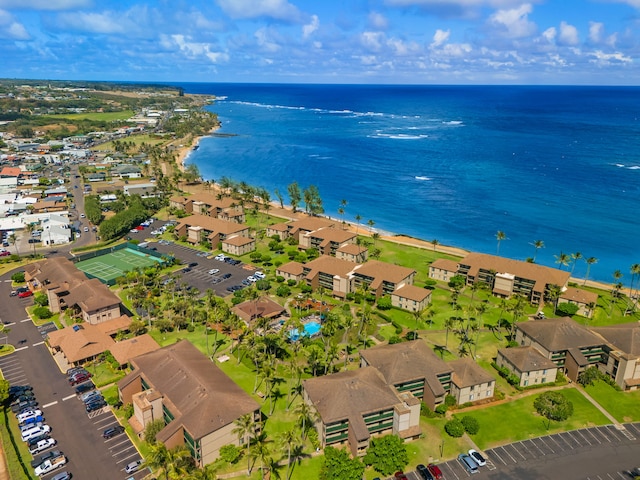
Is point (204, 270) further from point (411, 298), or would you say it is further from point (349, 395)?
point (349, 395)

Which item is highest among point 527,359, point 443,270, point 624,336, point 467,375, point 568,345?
point 624,336

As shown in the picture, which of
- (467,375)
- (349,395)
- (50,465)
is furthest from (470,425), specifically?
(50,465)

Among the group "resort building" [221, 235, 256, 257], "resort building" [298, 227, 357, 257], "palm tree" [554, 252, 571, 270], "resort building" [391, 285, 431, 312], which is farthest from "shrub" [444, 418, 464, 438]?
"resort building" [221, 235, 256, 257]

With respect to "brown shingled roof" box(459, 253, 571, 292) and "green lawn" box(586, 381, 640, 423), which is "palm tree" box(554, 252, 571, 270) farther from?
"green lawn" box(586, 381, 640, 423)

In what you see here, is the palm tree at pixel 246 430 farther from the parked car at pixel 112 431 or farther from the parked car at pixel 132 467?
the parked car at pixel 112 431

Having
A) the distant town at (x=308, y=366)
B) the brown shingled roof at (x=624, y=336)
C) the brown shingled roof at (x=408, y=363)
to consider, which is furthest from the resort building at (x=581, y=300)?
the brown shingled roof at (x=408, y=363)

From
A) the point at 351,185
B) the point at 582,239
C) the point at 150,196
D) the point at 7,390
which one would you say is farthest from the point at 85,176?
the point at 582,239

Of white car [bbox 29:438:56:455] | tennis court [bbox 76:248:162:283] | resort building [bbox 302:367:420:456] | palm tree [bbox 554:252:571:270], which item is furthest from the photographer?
tennis court [bbox 76:248:162:283]

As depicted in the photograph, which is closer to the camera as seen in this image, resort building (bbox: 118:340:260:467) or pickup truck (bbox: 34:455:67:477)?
pickup truck (bbox: 34:455:67:477)
